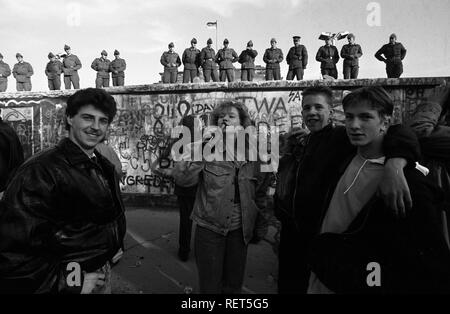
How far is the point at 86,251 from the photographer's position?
183 cm

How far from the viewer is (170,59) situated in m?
13.0

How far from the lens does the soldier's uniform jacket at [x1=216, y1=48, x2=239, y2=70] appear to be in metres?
12.3

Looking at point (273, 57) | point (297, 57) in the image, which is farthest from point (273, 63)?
point (297, 57)

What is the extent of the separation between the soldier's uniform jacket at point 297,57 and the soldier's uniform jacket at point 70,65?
837 cm

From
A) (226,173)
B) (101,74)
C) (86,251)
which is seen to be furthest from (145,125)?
(86,251)

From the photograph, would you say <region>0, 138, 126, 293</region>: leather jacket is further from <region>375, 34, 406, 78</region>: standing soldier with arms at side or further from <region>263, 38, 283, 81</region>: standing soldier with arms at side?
<region>263, 38, 283, 81</region>: standing soldier with arms at side

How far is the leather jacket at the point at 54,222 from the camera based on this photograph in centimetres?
161

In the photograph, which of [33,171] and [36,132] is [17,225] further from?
[36,132]

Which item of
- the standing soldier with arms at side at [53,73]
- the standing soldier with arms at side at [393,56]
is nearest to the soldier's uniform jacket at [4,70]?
the standing soldier with arms at side at [53,73]

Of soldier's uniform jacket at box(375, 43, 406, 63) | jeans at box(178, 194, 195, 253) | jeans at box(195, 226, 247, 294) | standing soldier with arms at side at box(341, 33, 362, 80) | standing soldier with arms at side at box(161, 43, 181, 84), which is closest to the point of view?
jeans at box(195, 226, 247, 294)

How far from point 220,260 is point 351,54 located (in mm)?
10307

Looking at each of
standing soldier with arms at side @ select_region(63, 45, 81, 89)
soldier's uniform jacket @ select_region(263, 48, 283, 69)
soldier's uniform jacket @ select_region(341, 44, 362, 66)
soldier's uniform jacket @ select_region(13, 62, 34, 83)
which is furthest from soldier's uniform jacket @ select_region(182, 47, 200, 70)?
soldier's uniform jacket @ select_region(13, 62, 34, 83)

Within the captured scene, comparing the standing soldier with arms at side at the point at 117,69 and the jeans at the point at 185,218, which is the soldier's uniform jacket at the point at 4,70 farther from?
the jeans at the point at 185,218

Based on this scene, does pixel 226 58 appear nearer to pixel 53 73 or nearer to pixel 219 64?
pixel 219 64
